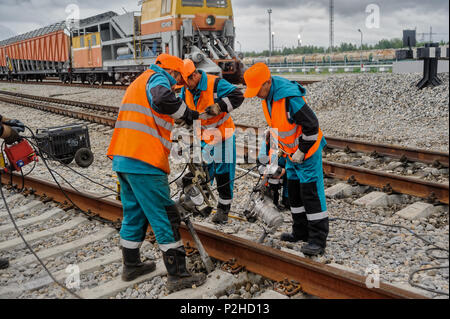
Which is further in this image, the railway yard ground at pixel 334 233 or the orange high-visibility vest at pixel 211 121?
the orange high-visibility vest at pixel 211 121

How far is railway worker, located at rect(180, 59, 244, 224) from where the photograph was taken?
4676 mm

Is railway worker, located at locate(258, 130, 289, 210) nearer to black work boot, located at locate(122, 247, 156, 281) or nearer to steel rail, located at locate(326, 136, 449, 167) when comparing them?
black work boot, located at locate(122, 247, 156, 281)

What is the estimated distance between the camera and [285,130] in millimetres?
3885

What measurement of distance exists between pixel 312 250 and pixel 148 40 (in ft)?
49.1

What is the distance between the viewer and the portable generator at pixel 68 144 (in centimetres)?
788

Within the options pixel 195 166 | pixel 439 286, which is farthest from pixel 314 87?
pixel 439 286

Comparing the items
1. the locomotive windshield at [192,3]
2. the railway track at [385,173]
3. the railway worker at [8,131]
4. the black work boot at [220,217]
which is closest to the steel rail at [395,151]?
the railway track at [385,173]

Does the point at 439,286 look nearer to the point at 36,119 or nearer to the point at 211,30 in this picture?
the point at 36,119

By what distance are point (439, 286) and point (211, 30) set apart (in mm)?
14957

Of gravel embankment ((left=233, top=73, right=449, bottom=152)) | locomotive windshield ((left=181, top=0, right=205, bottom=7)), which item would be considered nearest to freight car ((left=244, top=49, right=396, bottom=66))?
locomotive windshield ((left=181, top=0, right=205, bottom=7))

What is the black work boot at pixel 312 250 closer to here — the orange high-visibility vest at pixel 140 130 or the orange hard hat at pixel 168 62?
the orange high-visibility vest at pixel 140 130

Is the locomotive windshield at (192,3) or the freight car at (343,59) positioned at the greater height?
the locomotive windshield at (192,3)

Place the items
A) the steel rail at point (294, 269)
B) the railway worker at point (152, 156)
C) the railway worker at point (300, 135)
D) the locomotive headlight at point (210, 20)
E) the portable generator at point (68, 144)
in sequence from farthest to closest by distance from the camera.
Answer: the locomotive headlight at point (210, 20) < the portable generator at point (68, 144) < the railway worker at point (300, 135) < the railway worker at point (152, 156) < the steel rail at point (294, 269)

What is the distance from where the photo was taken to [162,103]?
3232 mm
